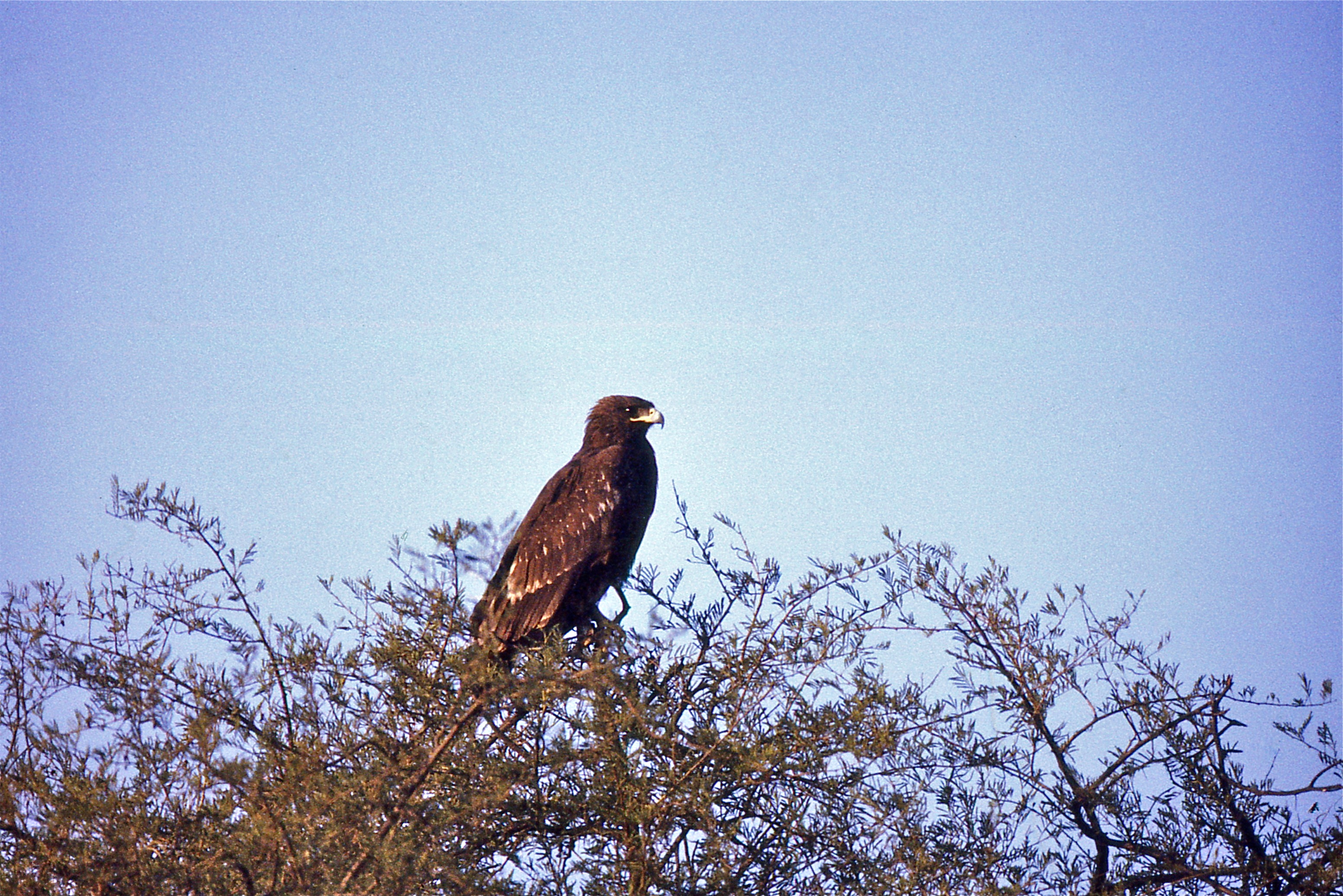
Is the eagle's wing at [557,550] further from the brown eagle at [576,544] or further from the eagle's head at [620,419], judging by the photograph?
the eagle's head at [620,419]

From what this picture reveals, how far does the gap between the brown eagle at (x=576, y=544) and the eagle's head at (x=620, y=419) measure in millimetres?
257

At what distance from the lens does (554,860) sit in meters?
3.82

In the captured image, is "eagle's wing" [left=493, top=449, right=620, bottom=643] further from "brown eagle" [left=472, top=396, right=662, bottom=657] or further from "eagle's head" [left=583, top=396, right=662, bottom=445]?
"eagle's head" [left=583, top=396, right=662, bottom=445]

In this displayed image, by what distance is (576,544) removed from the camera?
641 centimetres

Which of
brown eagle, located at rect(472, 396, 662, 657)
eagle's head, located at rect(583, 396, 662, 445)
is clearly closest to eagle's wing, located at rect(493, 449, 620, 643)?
brown eagle, located at rect(472, 396, 662, 657)

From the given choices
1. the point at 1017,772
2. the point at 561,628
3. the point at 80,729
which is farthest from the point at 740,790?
the point at 561,628

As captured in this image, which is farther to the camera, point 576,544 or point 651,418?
point 651,418

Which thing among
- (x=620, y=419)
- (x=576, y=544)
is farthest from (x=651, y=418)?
(x=576, y=544)

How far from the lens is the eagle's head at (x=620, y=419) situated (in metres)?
7.12

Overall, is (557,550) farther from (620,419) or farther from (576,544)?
(620,419)

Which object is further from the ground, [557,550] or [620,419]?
[620,419]

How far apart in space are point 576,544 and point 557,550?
4.3 inches

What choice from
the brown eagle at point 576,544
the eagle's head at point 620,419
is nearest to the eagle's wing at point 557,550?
the brown eagle at point 576,544

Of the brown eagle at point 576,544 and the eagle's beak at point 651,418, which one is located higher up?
the eagle's beak at point 651,418
